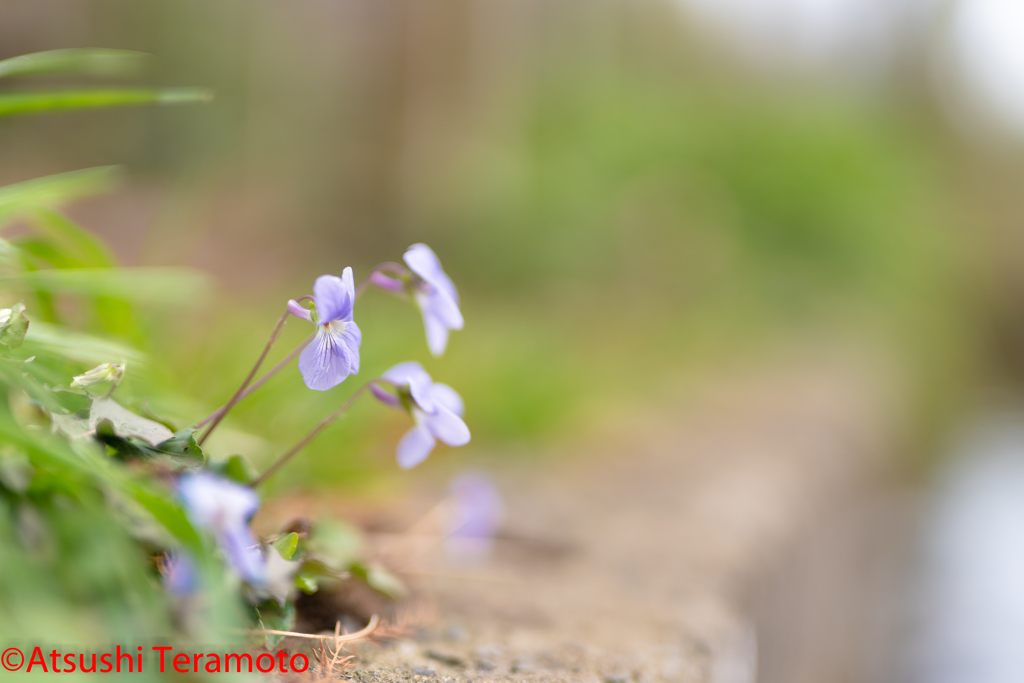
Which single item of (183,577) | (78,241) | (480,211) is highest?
(480,211)

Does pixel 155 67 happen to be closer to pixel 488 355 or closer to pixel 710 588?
pixel 488 355

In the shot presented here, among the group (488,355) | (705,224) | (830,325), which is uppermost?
(705,224)

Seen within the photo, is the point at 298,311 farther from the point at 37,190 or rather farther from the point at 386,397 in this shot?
the point at 37,190

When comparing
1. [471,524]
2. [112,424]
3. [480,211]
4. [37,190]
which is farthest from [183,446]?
[480,211]

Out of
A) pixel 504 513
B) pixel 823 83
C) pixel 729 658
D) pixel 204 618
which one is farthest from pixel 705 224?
pixel 823 83

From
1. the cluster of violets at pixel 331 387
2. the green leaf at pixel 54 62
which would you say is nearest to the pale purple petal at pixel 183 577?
the cluster of violets at pixel 331 387

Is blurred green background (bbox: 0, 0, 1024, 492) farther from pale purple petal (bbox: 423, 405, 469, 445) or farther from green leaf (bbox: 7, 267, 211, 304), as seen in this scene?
pale purple petal (bbox: 423, 405, 469, 445)

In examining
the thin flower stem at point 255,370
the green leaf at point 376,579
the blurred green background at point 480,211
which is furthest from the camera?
the blurred green background at point 480,211

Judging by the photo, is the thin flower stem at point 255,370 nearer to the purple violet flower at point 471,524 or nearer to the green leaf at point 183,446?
the green leaf at point 183,446
